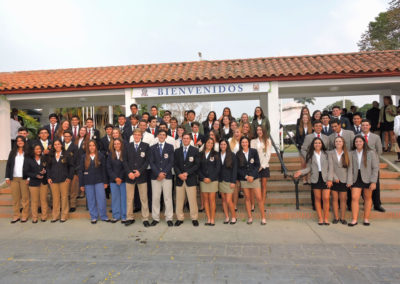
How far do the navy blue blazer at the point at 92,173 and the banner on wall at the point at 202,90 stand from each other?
13.1 feet

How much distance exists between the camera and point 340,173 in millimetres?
5621

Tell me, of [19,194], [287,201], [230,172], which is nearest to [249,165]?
[230,172]

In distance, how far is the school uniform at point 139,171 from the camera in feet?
19.6

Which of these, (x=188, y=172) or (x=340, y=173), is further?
(x=188, y=172)

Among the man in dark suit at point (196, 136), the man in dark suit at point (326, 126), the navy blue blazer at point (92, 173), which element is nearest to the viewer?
the navy blue blazer at point (92, 173)

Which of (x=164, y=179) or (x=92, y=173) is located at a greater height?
(x=92, y=173)

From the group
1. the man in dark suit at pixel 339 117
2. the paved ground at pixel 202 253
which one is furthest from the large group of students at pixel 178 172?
the man in dark suit at pixel 339 117

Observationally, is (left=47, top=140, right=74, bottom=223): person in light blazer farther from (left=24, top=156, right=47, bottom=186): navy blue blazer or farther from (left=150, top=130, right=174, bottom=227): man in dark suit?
(left=150, top=130, right=174, bottom=227): man in dark suit

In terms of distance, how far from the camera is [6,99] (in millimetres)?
10133

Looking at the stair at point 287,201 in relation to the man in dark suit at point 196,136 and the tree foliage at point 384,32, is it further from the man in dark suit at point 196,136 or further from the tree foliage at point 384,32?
the tree foliage at point 384,32

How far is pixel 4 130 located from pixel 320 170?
394 inches

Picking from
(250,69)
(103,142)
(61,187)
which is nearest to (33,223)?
(61,187)

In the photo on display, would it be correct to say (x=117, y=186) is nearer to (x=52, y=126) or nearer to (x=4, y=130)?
(x=52, y=126)

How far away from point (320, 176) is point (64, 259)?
469 centimetres
